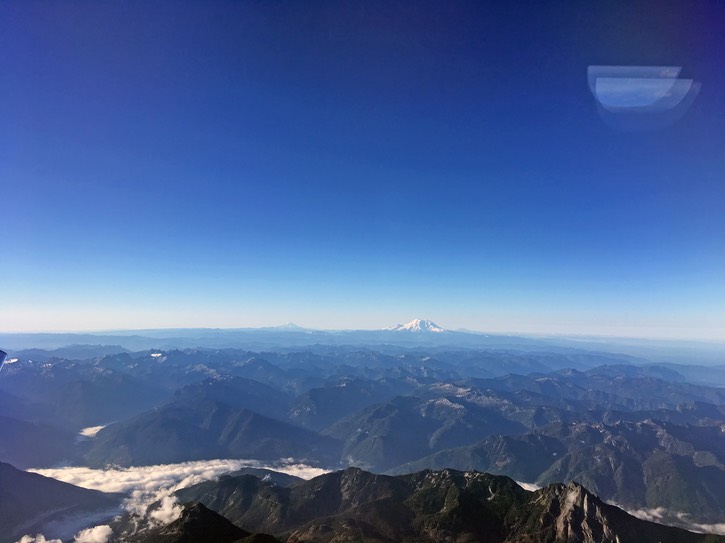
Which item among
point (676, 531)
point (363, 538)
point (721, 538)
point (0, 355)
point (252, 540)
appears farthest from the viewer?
point (363, 538)

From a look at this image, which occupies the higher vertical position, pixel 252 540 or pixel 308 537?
pixel 252 540

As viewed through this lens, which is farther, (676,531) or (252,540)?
(676,531)

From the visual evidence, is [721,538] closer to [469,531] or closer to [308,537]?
[469,531]

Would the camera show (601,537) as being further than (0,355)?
Yes

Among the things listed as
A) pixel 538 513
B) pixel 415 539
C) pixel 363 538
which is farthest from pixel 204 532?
pixel 538 513

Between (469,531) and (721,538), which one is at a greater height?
(721,538)

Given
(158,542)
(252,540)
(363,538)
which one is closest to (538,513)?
(363,538)

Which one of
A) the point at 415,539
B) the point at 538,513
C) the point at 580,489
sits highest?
the point at 580,489

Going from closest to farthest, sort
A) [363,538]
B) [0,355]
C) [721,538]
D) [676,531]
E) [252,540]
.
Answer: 1. [0,355]
2. [252,540]
3. [721,538]
4. [676,531]
5. [363,538]

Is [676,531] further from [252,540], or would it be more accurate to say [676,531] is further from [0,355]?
[0,355]
